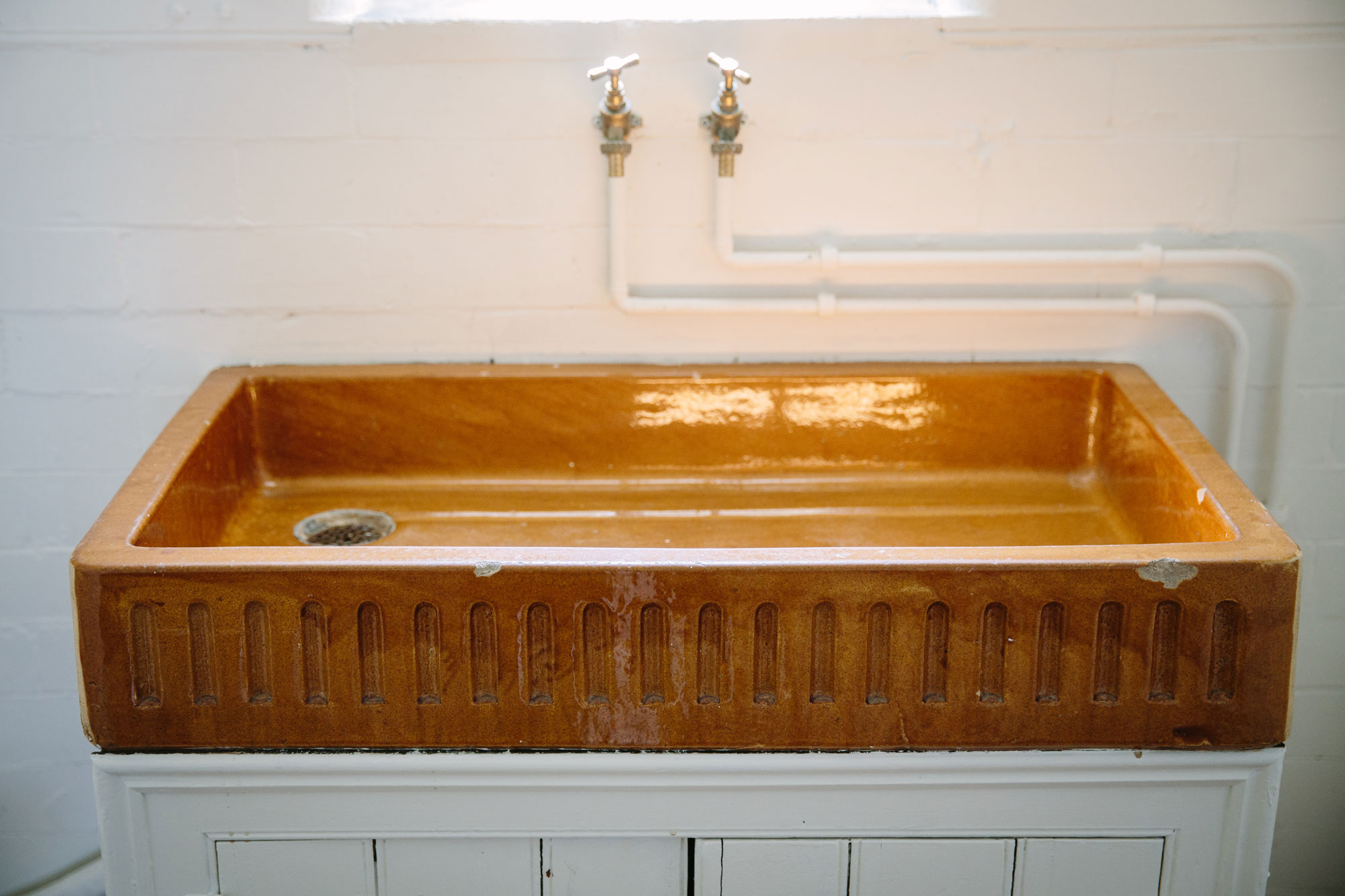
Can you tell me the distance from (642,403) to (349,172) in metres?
0.45

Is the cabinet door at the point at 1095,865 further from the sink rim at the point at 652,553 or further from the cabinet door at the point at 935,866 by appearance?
the sink rim at the point at 652,553

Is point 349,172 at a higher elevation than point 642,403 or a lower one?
higher

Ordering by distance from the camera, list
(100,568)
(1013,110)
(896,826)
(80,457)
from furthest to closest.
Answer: (80,457) → (1013,110) → (896,826) → (100,568)

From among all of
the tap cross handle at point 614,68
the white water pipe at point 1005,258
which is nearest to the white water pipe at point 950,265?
the white water pipe at point 1005,258

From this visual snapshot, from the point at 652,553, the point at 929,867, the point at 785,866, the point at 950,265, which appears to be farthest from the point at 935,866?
the point at 950,265

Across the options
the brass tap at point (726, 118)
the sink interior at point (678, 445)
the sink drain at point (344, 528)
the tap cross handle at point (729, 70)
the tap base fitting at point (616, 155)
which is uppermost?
the tap cross handle at point (729, 70)

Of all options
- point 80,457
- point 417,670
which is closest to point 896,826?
point 417,670

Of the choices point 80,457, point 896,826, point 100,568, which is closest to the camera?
point 100,568

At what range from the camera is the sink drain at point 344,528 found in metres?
1.41

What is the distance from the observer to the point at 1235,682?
1044 mm

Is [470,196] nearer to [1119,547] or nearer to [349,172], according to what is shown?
[349,172]

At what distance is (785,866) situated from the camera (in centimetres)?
115

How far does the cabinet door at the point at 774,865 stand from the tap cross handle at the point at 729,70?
79cm

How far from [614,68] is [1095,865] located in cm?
95
